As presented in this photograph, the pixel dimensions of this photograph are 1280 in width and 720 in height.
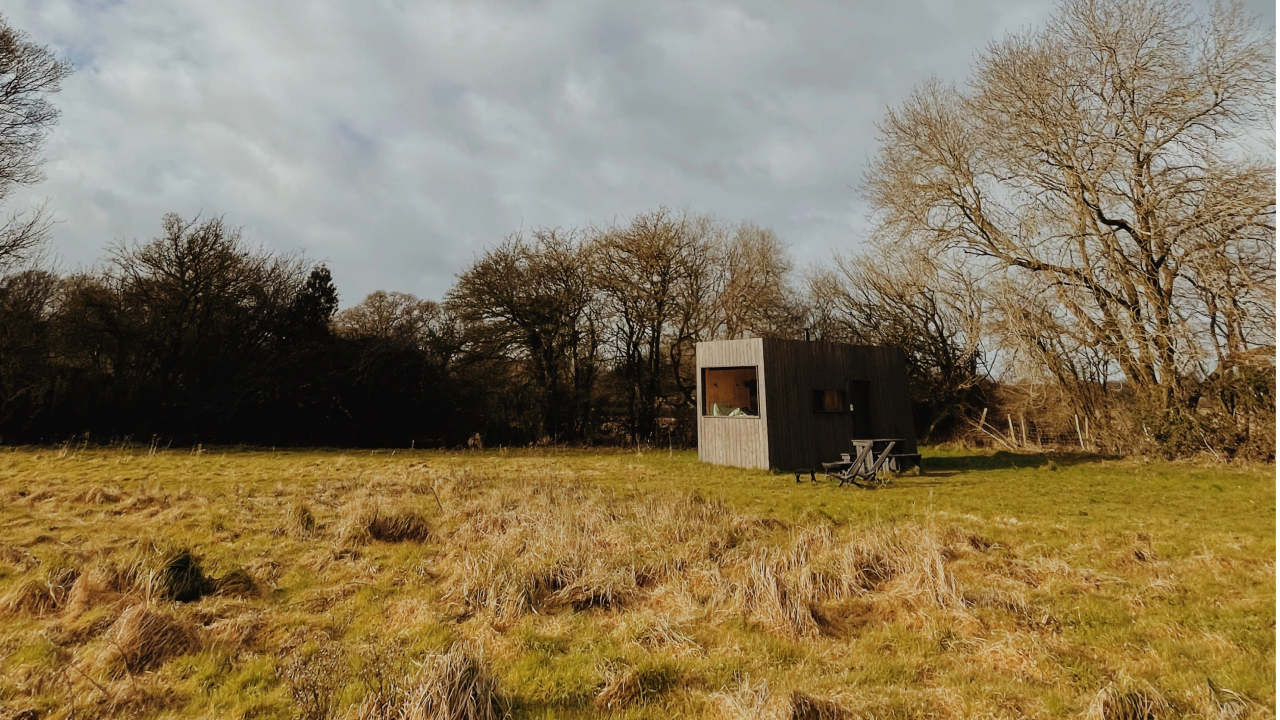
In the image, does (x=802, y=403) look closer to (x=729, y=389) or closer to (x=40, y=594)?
(x=729, y=389)

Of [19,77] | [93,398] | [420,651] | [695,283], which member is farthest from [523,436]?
[420,651]

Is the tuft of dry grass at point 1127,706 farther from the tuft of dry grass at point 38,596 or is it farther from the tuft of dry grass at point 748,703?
the tuft of dry grass at point 38,596

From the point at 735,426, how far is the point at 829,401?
89.9 inches

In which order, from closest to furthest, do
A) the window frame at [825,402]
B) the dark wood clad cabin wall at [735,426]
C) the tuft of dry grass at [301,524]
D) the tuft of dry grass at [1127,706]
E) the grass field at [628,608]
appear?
the tuft of dry grass at [1127,706] → the grass field at [628,608] → the tuft of dry grass at [301,524] → the dark wood clad cabin wall at [735,426] → the window frame at [825,402]

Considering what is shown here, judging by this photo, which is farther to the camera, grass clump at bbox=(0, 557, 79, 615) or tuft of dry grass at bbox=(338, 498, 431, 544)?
tuft of dry grass at bbox=(338, 498, 431, 544)

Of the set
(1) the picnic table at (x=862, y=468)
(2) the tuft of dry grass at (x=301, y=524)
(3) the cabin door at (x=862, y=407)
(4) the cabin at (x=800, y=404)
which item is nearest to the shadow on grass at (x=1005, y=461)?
(4) the cabin at (x=800, y=404)

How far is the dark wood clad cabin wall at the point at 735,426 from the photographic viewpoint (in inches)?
504

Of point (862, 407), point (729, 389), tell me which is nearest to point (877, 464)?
point (862, 407)

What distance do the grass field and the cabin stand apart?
4.85 meters

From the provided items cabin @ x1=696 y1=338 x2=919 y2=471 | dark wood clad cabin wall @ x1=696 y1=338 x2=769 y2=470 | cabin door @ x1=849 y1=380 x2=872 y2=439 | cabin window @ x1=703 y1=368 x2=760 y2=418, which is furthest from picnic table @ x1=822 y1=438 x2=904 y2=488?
cabin window @ x1=703 y1=368 x2=760 y2=418

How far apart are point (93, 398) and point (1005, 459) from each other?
78.9 ft

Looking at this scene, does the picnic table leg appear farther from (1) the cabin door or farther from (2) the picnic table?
(1) the cabin door

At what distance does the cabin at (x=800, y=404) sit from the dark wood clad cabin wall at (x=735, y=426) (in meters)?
0.02

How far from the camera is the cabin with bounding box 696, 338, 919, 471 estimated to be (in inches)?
507
